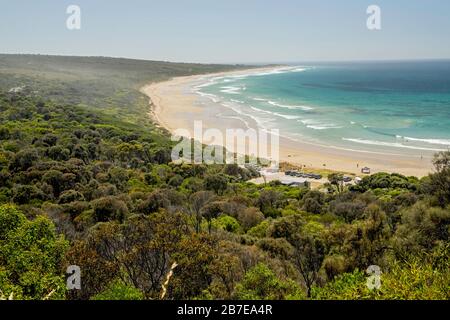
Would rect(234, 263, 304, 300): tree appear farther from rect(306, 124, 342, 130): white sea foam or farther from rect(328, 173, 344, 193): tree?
rect(306, 124, 342, 130): white sea foam

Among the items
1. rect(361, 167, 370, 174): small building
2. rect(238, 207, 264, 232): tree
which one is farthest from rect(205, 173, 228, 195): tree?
rect(361, 167, 370, 174): small building

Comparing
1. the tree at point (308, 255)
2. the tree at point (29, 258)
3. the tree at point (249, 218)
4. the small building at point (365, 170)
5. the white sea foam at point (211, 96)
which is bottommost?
the small building at point (365, 170)

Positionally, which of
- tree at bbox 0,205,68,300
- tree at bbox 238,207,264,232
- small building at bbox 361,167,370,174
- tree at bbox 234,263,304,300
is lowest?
small building at bbox 361,167,370,174

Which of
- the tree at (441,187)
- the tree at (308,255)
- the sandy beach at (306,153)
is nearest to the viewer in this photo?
the tree at (308,255)

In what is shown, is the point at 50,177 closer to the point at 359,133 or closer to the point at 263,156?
the point at 263,156

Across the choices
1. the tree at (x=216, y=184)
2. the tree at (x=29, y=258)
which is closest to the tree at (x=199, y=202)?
the tree at (x=216, y=184)

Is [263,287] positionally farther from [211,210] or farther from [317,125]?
[317,125]

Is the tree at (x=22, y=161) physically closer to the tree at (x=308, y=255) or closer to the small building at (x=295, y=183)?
the small building at (x=295, y=183)
